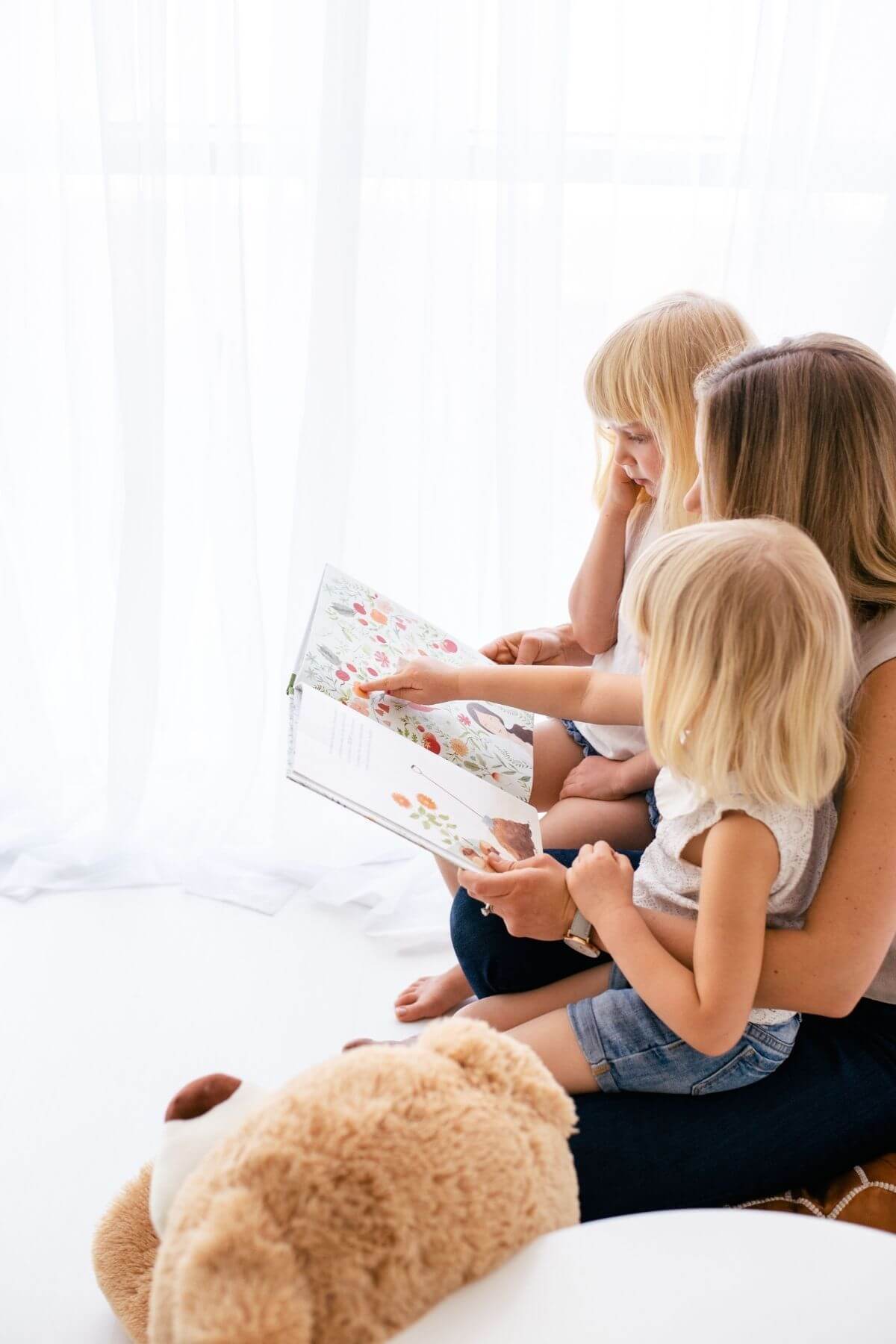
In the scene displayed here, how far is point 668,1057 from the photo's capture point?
904 millimetres

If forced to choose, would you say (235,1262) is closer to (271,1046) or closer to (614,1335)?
(614,1335)

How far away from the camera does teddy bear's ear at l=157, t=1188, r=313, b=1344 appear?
1.77 ft

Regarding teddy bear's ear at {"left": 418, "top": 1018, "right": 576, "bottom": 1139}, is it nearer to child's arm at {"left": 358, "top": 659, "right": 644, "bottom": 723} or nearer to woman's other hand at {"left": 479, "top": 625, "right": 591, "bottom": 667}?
child's arm at {"left": 358, "top": 659, "right": 644, "bottom": 723}

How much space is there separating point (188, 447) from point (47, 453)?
0.73 ft

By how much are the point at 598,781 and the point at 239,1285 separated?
82 cm

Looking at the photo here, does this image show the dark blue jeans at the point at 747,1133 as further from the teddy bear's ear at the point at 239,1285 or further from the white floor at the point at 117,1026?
the white floor at the point at 117,1026

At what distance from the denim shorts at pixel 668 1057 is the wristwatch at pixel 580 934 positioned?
0.07m

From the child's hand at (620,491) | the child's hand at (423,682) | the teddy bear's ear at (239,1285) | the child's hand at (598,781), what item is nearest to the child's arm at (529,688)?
the child's hand at (423,682)

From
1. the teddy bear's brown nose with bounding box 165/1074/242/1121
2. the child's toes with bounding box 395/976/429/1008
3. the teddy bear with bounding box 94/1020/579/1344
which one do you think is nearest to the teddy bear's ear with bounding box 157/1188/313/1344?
the teddy bear with bounding box 94/1020/579/1344

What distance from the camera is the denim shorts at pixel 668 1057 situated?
0.90m

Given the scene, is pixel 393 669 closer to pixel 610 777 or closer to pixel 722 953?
pixel 610 777

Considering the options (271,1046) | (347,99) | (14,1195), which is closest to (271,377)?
(347,99)

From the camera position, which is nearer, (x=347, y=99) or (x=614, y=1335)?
(x=614, y=1335)

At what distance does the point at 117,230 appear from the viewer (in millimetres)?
1493
